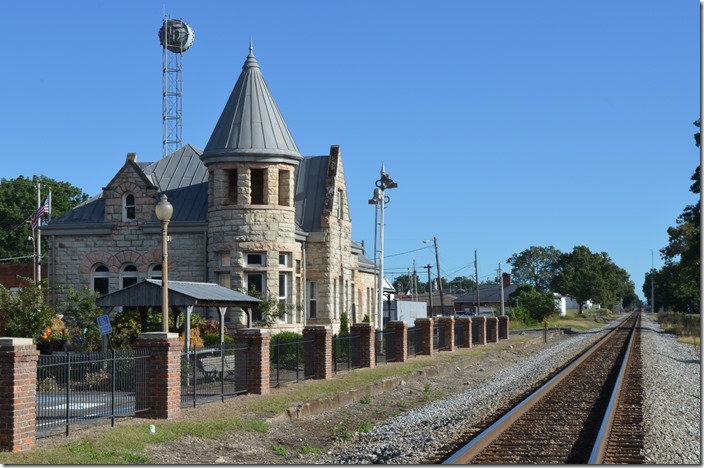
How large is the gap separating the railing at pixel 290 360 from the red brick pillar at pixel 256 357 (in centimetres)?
200

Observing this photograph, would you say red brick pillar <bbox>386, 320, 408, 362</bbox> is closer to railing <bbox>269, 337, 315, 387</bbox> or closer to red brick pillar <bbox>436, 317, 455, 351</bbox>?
railing <bbox>269, 337, 315, 387</bbox>

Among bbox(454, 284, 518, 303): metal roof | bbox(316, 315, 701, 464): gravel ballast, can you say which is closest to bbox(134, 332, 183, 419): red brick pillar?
bbox(316, 315, 701, 464): gravel ballast

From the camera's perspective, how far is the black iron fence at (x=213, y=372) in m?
19.1

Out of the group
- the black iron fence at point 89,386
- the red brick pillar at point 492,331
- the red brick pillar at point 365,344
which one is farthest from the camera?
the red brick pillar at point 492,331

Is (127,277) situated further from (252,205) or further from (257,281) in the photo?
(252,205)

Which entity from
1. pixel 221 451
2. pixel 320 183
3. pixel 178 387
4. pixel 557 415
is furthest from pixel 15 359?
pixel 320 183

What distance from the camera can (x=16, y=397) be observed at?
498 inches

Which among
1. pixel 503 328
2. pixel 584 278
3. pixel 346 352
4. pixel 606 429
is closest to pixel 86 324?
pixel 346 352

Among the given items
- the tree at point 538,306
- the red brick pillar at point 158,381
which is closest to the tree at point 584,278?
the tree at point 538,306

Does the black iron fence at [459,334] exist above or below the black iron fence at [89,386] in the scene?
below

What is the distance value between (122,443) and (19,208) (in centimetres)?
6163

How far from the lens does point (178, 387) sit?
55.5 feet

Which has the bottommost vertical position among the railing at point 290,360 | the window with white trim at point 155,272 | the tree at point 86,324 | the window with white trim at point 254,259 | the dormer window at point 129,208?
the railing at point 290,360

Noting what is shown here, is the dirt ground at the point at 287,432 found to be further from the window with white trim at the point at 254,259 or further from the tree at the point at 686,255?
the tree at the point at 686,255
